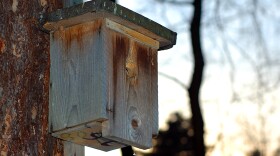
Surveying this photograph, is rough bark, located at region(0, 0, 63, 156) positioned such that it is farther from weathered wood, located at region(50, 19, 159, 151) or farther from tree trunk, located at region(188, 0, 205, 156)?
tree trunk, located at region(188, 0, 205, 156)

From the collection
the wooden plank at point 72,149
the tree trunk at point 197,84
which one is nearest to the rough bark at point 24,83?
the wooden plank at point 72,149

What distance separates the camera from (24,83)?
336cm

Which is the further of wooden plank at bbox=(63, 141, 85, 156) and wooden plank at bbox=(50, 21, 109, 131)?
wooden plank at bbox=(63, 141, 85, 156)

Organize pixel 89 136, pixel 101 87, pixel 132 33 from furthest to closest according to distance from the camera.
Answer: pixel 132 33 < pixel 89 136 < pixel 101 87

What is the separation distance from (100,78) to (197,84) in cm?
475

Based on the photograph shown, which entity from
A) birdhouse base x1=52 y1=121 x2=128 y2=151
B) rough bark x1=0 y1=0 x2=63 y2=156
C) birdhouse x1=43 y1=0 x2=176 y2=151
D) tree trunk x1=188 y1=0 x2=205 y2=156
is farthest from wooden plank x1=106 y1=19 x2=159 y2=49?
tree trunk x1=188 y1=0 x2=205 y2=156

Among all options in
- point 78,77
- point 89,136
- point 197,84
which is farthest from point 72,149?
point 197,84

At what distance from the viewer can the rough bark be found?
3279 mm

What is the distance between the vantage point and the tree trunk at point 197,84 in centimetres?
772

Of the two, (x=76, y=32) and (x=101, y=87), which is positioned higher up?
(x=76, y=32)

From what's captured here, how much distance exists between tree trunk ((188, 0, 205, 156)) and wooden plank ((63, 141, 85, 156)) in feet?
13.5

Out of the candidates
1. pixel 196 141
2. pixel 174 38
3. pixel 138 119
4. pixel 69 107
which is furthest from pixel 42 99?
pixel 196 141

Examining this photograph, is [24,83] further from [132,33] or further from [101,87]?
[132,33]

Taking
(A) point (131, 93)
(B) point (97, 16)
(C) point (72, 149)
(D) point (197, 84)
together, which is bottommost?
(C) point (72, 149)
